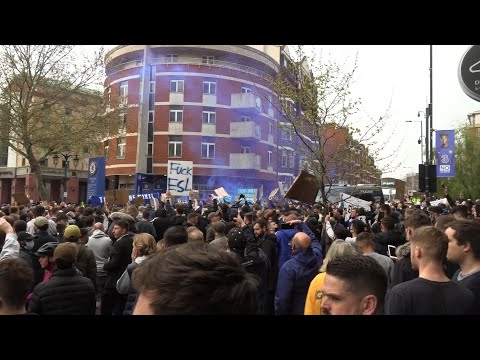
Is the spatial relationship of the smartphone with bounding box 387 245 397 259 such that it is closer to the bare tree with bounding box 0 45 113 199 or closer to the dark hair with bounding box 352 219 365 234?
the dark hair with bounding box 352 219 365 234

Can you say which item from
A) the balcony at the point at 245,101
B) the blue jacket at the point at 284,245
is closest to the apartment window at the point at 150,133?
the balcony at the point at 245,101

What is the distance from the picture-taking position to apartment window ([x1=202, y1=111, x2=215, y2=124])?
39781 mm

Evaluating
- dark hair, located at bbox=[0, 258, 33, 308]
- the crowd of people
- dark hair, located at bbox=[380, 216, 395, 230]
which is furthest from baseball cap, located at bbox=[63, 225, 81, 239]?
dark hair, located at bbox=[380, 216, 395, 230]

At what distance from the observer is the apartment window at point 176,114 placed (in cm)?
3966

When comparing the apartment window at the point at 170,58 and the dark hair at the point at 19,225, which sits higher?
the apartment window at the point at 170,58

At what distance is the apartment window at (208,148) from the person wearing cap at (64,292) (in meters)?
35.1

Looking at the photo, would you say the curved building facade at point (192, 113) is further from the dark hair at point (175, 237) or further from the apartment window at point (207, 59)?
the dark hair at point (175, 237)

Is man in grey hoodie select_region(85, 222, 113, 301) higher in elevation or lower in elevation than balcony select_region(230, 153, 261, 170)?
lower

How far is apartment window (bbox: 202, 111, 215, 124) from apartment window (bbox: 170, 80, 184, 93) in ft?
9.66

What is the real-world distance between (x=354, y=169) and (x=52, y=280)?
37.1 feet

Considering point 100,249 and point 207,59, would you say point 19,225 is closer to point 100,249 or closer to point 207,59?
point 100,249

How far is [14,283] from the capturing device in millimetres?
3176

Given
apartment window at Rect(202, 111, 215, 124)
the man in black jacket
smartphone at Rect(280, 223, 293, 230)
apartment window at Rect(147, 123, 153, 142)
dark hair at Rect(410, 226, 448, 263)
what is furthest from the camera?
apartment window at Rect(147, 123, 153, 142)

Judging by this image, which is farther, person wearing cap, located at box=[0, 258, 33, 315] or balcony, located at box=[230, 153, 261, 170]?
balcony, located at box=[230, 153, 261, 170]
